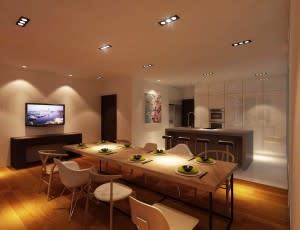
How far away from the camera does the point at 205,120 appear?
688cm

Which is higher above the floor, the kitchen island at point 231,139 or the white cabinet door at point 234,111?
the white cabinet door at point 234,111

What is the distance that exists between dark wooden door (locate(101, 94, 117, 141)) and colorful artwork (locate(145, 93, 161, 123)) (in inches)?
45.1

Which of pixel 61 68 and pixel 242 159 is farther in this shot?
pixel 61 68

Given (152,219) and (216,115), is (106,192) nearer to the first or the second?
(152,219)

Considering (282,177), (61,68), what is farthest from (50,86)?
(282,177)

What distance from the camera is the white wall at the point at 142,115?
599 centimetres

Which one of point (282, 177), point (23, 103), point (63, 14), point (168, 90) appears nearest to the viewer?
point (63, 14)

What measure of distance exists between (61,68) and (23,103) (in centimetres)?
139

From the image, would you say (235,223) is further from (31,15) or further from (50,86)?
(50,86)

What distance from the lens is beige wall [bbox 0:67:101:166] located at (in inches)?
177

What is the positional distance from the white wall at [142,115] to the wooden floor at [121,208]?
2945 millimetres

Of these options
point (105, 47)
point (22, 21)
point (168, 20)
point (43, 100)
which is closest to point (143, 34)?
point (168, 20)

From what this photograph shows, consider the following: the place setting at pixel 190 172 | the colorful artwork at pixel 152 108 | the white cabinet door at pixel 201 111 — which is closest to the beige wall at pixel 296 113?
the place setting at pixel 190 172

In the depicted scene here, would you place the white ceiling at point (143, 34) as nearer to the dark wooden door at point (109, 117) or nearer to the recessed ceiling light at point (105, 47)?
the recessed ceiling light at point (105, 47)
